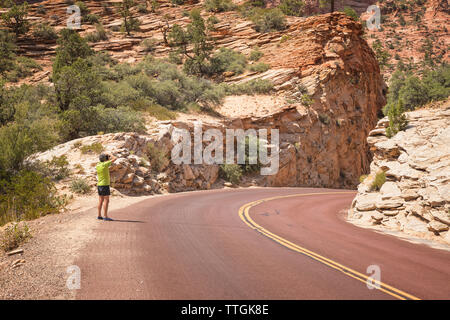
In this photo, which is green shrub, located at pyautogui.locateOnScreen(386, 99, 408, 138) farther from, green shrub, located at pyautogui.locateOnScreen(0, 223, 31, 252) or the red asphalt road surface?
green shrub, located at pyautogui.locateOnScreen(0, 223, 31, 252)

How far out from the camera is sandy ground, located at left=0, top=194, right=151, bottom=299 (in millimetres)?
3697

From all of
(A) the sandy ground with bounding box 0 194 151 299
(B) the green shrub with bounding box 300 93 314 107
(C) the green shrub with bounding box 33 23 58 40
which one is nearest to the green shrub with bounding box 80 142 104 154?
(A) the sandy ground with bounding box 0 194 151 299

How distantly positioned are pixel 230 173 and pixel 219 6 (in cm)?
4002

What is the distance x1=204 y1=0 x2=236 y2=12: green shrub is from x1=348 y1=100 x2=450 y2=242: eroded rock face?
4509 cm

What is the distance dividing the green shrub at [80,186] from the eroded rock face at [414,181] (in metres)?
11.7

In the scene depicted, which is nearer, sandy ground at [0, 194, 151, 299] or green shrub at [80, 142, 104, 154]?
sandy ground at [0, 194, 151, 299]

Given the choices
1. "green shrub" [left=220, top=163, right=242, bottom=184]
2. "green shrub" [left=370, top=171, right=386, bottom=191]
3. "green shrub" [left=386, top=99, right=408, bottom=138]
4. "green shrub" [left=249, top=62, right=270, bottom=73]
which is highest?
"green shrub" [left=249, top=62, right=270, bottom=73]

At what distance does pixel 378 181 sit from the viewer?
11.5 metres

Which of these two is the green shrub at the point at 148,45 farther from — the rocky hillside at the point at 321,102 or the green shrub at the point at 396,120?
the green shrub at the point at 396,120

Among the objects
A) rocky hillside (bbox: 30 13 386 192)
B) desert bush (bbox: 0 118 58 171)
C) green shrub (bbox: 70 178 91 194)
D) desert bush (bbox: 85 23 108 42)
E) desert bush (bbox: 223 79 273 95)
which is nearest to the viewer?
desert bush (bbox: 0 118 58 171)

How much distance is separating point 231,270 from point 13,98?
1536 cm

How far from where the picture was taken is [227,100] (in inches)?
1220
